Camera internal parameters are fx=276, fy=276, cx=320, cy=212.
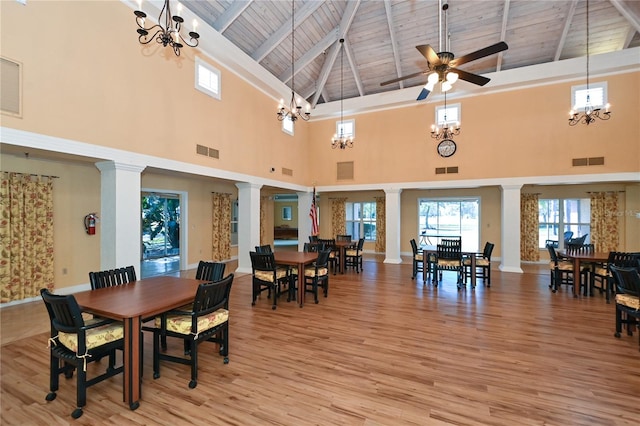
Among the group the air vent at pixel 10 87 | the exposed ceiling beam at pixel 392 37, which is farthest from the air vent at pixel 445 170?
the air vent at pixel 10 87

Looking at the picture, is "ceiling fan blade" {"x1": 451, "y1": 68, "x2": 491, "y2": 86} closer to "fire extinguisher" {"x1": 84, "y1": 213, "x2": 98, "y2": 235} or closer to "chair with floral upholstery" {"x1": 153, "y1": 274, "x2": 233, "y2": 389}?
"chair with floral upholstery" {"x1": 153, "y1": 274, "x2": 233, "y2": 389}

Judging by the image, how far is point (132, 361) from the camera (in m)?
2.35

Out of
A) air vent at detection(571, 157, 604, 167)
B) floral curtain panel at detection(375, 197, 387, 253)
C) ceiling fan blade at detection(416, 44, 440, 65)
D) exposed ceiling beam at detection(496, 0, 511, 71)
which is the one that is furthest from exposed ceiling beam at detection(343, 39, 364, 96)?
air vent at detection(571, 157, 604, 167)

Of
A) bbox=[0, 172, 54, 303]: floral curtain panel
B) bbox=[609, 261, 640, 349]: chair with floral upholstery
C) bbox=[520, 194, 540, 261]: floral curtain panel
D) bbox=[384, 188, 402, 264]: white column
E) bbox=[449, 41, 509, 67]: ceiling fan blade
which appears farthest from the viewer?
bbox=[384, 188, 402, 264]: white column

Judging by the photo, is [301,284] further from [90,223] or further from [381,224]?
[381,224]

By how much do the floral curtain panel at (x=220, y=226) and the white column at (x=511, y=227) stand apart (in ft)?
28.7

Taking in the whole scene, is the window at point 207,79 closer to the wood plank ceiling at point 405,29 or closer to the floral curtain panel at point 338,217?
the wood plank ceiling at point 405,29

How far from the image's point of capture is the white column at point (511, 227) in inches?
317

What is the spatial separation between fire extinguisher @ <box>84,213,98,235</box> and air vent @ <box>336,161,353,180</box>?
719 centimetres

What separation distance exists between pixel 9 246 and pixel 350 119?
30.5 ft

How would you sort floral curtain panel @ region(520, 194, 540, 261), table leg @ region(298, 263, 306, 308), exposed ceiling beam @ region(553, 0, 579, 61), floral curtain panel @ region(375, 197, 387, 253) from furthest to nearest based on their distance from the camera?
floral curtain panel @ region(375, 197, 387, 253)
floral curtain panel @ region(520, 194, 540, 261)
exposed ceiling beam @ region(553, 0, 579, 61)
table leg @ region(298, 263, 306, 308)

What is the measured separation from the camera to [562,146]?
25.0 ft

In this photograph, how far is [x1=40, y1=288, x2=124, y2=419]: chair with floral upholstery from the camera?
223 centimetres

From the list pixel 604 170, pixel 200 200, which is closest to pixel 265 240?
pixel 200 200
